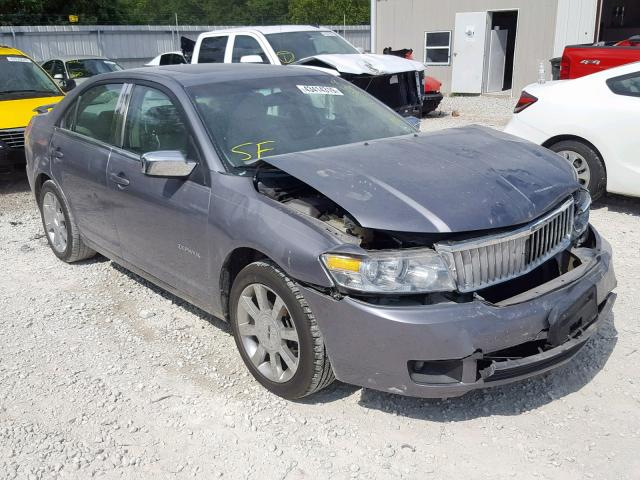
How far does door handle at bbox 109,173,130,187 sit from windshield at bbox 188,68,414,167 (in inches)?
29.6

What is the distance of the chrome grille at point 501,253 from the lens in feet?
9.26

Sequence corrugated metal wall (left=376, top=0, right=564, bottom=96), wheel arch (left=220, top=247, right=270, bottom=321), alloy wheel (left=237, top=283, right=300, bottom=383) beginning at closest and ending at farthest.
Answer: alloy wheel (left=237, top=283, right=300, bottom=383)
wheel arch (left=220, top=247, right=270, bottom=321)
corrugated metal wall (left=376, top=0, right=564, bottom=96)

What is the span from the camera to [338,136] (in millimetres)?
3955

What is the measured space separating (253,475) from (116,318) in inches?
79.2

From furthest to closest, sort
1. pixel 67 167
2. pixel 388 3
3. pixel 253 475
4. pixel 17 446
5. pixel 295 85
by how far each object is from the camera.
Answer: pixel 388 3, pixel 67 167, pixel 295 85, pixel 17 446, pixel 253 475

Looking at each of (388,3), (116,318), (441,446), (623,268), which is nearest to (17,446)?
(116,318)

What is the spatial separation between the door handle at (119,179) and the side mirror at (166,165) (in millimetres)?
607

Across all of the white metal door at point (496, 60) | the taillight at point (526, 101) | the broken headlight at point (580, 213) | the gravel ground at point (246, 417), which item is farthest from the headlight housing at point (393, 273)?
the white metal door at point (496, 60)

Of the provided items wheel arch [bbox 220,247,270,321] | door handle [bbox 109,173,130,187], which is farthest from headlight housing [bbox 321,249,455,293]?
door handle [bbox 109,173,130,187]

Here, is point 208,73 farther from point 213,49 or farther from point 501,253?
point 213,49

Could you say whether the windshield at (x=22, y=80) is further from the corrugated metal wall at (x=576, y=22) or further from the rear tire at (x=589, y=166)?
the corrugated metal wall at (x=576, y=22)

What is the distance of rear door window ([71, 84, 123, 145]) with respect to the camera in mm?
4427

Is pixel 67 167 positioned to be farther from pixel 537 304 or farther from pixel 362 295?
pixel 537 304

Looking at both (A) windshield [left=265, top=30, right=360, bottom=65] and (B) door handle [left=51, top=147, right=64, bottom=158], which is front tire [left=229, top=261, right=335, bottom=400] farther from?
(A) windshield [left=265, top=30, right=360, bottom=65]
